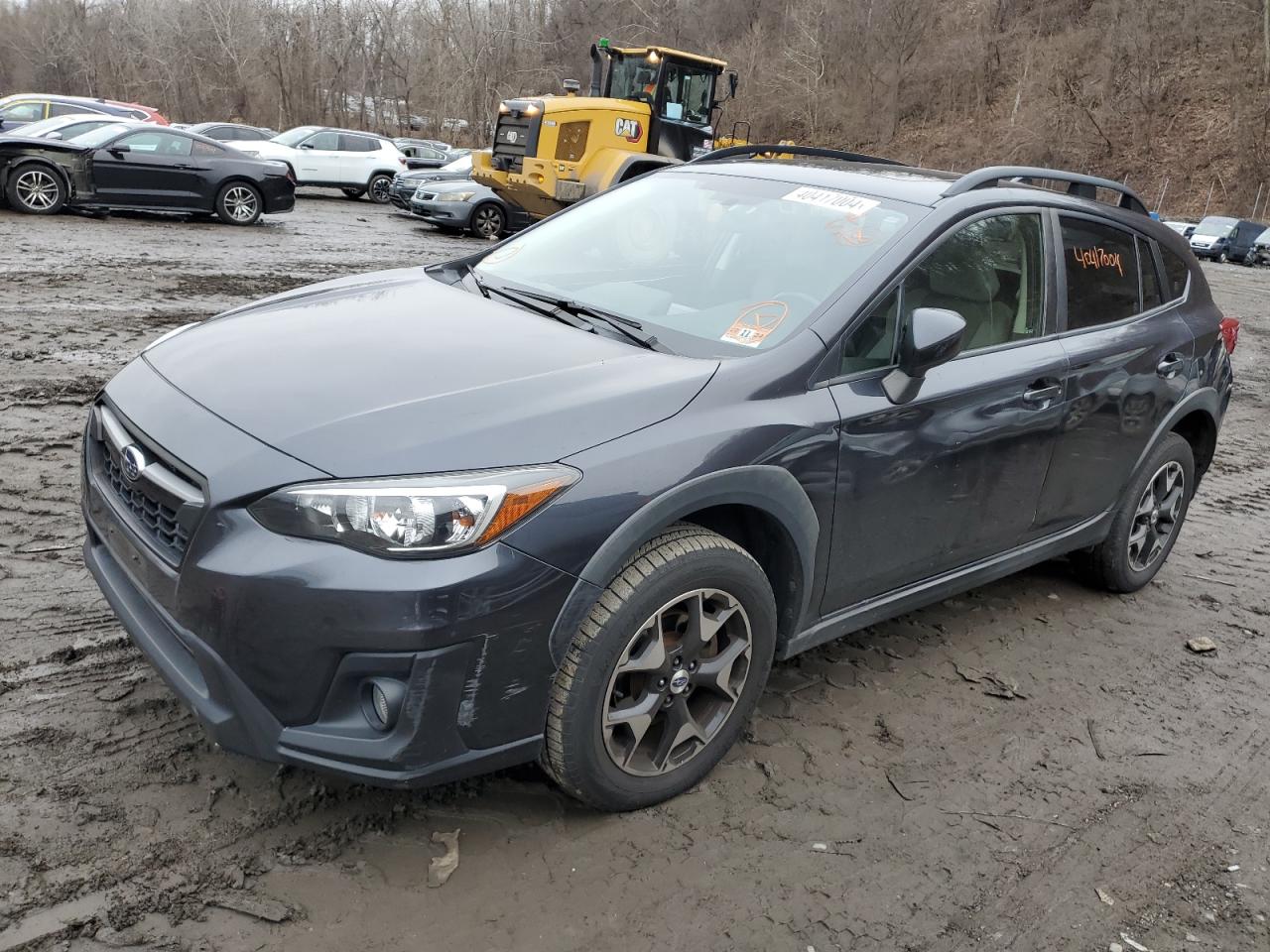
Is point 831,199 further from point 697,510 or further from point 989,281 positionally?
point 697,510

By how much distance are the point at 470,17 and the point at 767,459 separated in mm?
57664

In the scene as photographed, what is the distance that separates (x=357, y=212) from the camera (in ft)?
70.1

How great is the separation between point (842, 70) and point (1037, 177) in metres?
61.1

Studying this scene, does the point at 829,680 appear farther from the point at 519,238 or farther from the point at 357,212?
the point at 357,212

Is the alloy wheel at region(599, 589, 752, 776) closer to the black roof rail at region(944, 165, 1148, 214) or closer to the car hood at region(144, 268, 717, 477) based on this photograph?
the car hood at region(144, 268, 717, 477)

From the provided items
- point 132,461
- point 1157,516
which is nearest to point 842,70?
point 1157,516

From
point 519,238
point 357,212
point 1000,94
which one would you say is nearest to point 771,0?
point 1000,94

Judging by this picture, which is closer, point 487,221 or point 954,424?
point 954,424

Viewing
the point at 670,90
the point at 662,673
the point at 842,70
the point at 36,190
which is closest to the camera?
the point at 662,673

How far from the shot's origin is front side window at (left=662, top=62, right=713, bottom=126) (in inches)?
640

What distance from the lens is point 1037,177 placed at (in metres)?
4.03

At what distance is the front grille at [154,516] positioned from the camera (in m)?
2.50

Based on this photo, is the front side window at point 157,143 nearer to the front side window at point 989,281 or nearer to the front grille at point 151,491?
the front grille at point 151,491

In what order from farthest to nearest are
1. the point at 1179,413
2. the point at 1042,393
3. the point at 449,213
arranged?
the point at 449,213 < the point at 1179,413 < the point at 1042,393
